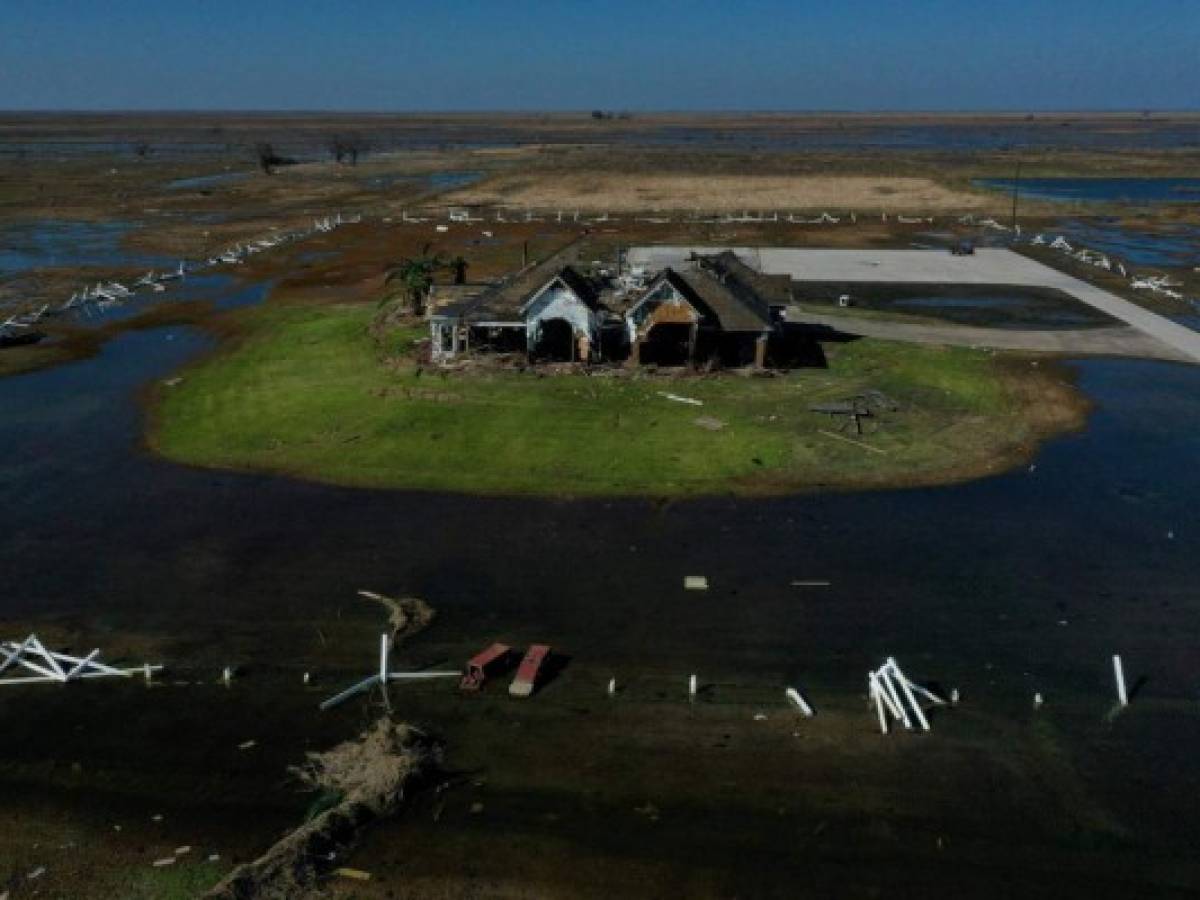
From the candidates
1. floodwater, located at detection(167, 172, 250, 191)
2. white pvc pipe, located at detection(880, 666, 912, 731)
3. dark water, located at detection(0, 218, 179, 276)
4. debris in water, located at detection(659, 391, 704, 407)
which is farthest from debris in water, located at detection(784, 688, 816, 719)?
floodwater, located at detection(167, 172, 250, 191)

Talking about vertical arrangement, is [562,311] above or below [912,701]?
above

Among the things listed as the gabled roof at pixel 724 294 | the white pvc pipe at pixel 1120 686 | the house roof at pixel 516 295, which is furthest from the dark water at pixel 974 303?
the white pvc pipe at pixel 1120 686

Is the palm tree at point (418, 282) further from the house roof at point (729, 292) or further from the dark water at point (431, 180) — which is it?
the dark water at point (431, 180)

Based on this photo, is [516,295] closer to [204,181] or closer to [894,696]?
[894,696]

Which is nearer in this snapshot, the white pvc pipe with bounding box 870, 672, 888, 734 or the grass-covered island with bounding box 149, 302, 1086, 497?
the white pvc pipe with bounding box 870, 672, 888, 734

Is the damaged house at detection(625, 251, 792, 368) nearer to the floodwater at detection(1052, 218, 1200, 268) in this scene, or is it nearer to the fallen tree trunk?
the fallen tree trunk

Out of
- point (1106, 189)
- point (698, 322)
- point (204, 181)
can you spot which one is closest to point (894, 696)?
point (698, 322)

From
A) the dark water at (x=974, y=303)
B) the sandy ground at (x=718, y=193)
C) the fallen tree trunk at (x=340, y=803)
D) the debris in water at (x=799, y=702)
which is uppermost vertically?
the sandy ground at (x=718, y=193)
